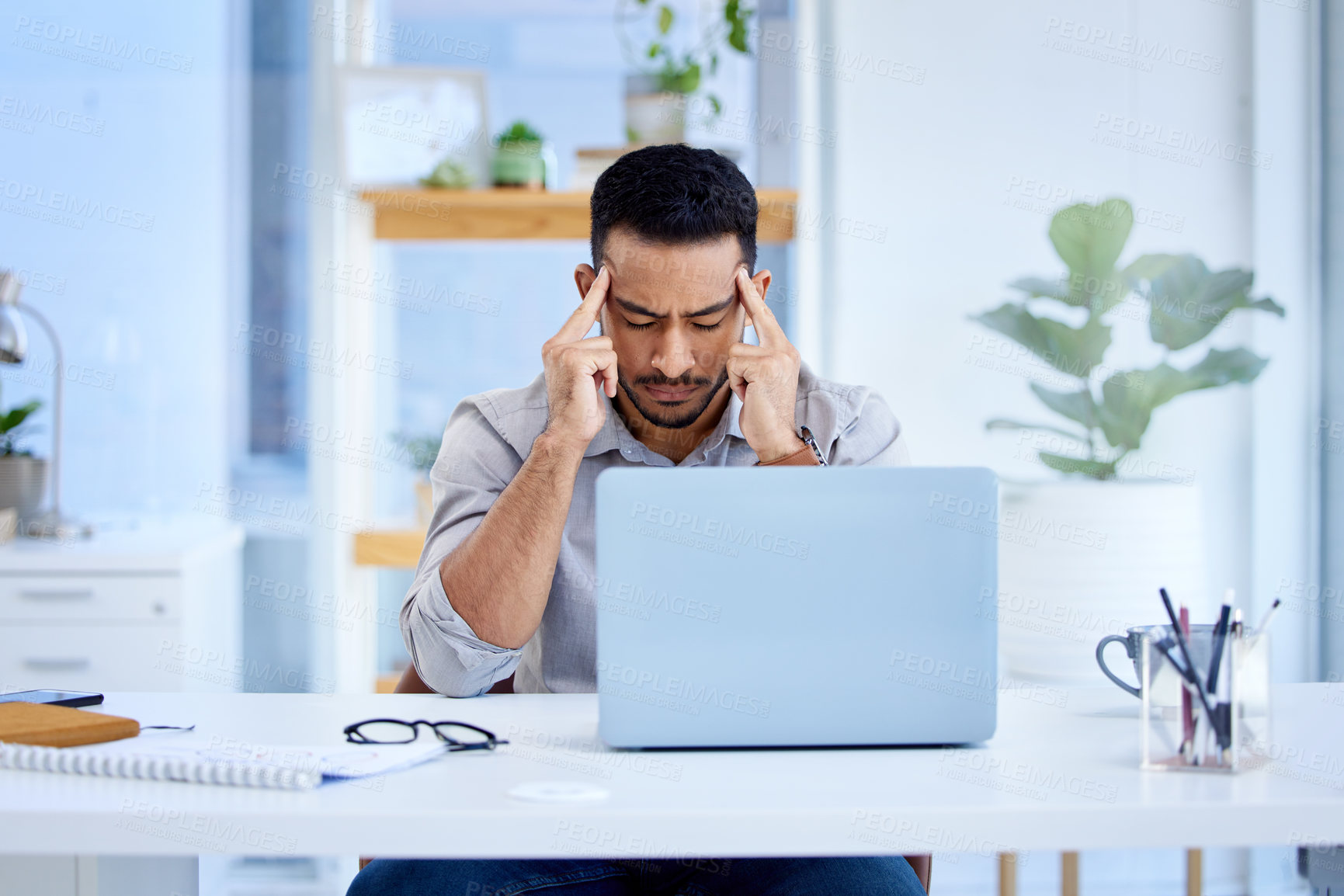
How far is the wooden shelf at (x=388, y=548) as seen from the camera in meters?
2.73

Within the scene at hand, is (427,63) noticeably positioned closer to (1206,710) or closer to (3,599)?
(3,599)

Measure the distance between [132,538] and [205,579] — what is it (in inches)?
7.8

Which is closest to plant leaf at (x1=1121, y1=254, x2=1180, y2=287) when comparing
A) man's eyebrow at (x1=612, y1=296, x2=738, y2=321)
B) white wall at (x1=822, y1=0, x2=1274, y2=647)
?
white wall at (x1=822, y1=0, x2=1274, y2=647)

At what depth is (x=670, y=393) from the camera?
1.48 m

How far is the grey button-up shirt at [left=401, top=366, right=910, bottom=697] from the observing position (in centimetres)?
142

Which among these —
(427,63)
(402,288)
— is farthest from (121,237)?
(427,63)

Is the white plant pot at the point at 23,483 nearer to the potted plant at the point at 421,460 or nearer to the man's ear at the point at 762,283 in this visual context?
the potted plant at the point at 421,460

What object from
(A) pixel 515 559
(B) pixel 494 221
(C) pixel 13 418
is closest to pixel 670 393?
(A) pixel 515 559

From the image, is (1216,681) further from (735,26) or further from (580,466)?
(735,26)

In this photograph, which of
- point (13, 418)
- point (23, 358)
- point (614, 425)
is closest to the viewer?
point (614, 425)

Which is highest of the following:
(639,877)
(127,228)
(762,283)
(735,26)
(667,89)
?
(735,26)

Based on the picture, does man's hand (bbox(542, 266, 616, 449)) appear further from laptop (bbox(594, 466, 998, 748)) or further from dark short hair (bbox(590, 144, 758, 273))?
laptop (bbox(594, 466, 998, 748))

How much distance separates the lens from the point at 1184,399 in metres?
2.72

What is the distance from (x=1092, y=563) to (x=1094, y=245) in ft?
2.25
